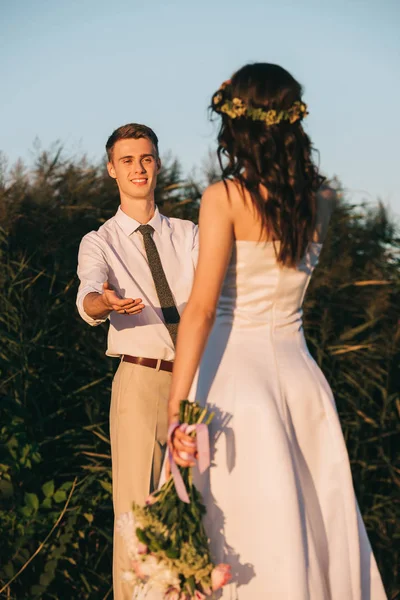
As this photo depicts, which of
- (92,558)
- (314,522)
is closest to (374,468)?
(92,558)

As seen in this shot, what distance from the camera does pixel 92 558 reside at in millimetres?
5703

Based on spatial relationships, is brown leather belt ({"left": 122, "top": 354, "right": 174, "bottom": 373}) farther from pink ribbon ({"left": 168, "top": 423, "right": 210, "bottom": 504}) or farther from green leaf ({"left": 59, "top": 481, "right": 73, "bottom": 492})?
green leaf ({"left": 59, "top": 481, "right": 73, "bottom": 492})

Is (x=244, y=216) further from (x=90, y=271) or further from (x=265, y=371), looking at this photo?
(x=90, y=271)

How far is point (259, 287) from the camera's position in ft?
9.70

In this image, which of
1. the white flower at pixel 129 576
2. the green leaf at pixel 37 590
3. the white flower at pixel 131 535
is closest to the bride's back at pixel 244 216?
the white flower at pixel 131 535

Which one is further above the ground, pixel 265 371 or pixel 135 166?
pixel 135 166

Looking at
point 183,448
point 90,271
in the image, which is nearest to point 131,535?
point 183,448

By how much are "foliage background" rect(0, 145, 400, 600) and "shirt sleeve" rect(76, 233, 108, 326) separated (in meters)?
1.53

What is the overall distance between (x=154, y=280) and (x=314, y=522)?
1.60 metres

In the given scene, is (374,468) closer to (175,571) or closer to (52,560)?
(52,560)

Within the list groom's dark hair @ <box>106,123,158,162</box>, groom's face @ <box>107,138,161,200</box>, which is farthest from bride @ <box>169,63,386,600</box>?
groom's dark hair @ <box>106,123,158,162</box>

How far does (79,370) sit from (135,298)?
76.9 inches

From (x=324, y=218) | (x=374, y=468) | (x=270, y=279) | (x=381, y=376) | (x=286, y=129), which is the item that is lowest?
(x=374, y=468)

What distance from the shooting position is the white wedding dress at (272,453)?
2898mm
